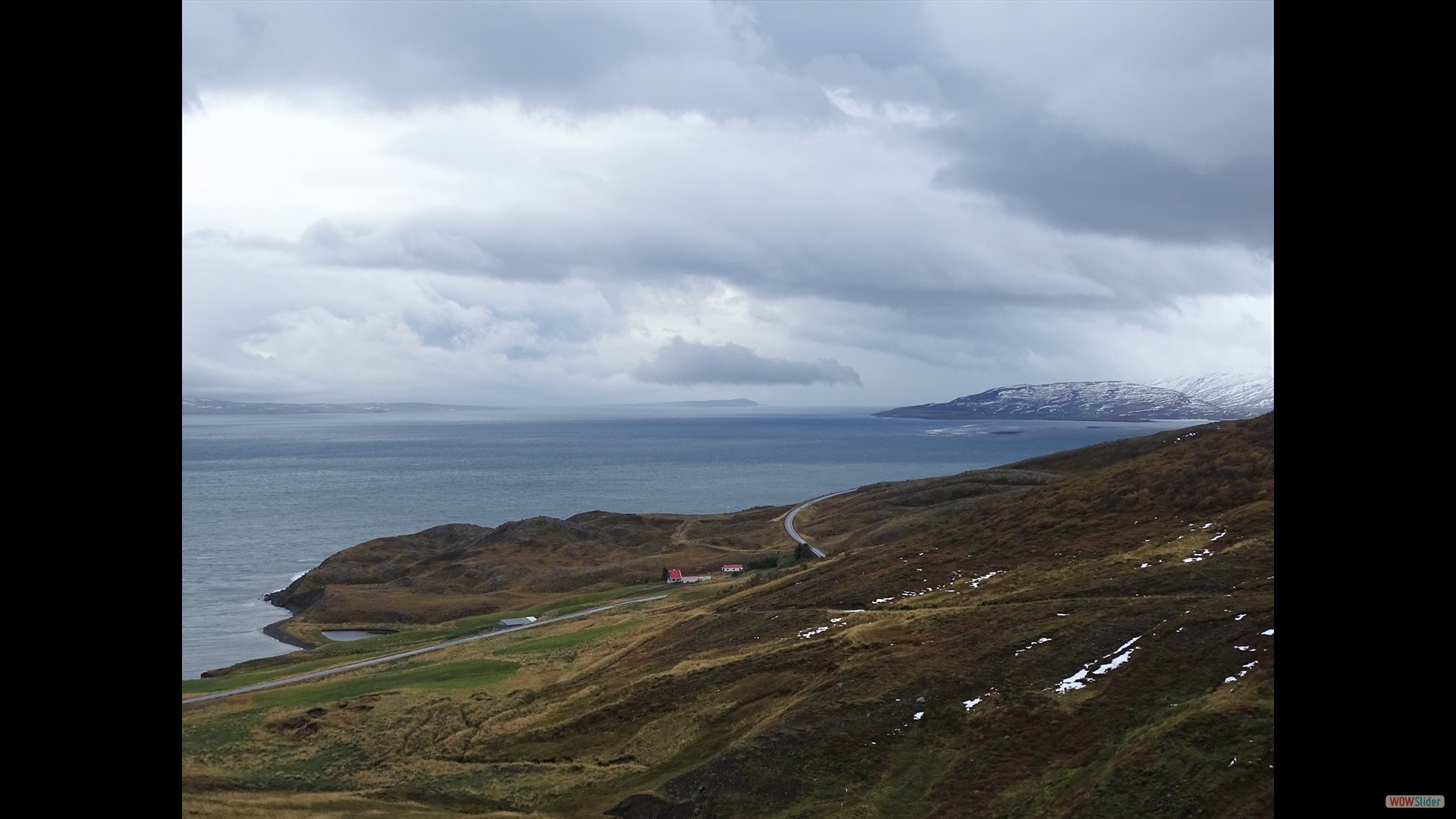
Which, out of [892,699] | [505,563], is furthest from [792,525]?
[892,699]

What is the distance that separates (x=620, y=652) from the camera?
4369 centimetres

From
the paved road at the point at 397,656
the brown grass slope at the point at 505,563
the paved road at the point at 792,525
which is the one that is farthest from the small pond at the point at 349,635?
the paved road at the point at 792,525

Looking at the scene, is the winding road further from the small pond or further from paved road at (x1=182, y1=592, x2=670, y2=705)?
the small pond

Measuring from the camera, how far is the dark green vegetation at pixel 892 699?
2228cm

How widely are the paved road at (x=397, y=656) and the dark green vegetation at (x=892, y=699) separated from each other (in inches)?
118

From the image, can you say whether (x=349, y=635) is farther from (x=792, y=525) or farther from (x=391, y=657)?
(x=792, y=525)

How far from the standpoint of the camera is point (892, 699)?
27656 millimetres

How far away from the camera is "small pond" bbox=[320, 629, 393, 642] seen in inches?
2938

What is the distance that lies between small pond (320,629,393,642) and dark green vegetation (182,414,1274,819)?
1080 inches

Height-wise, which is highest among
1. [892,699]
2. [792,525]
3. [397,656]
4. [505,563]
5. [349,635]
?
[892,699]

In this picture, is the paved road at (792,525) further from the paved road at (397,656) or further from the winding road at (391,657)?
the paved road at (397,656)

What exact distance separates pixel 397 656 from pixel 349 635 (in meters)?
22.0

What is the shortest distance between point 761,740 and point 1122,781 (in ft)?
33.0
